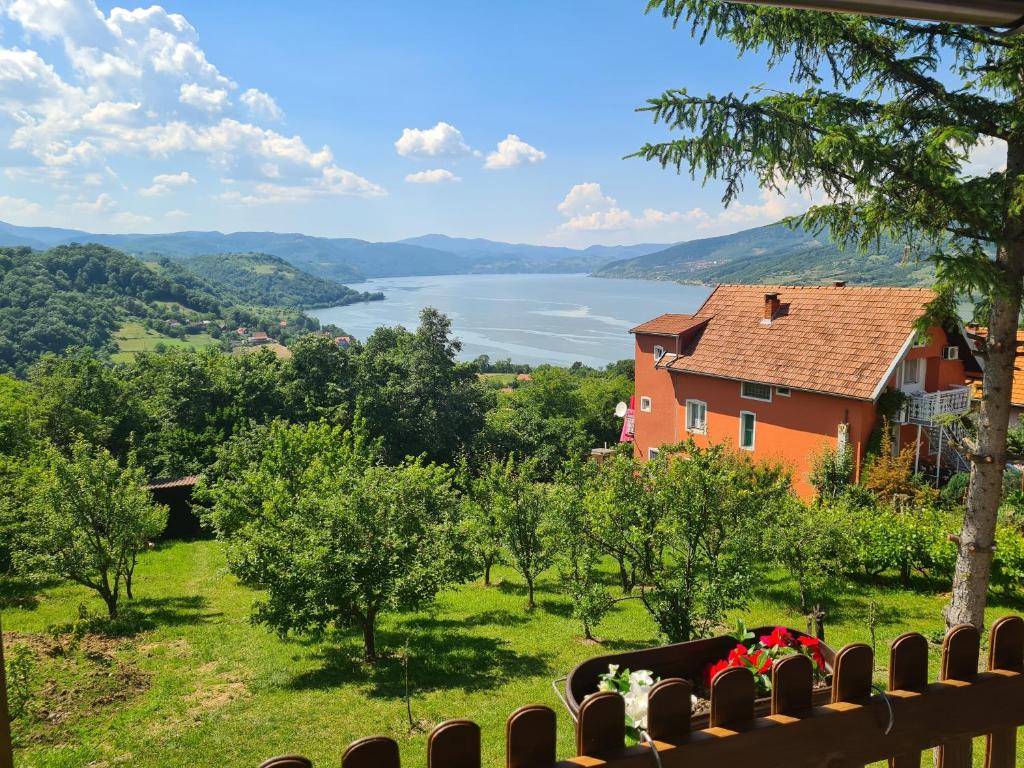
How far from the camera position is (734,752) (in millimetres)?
1607

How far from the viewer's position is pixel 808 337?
20.9 metres

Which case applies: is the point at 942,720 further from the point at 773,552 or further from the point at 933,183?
the point at 773,552

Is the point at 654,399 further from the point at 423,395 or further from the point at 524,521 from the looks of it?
the point at 524,521

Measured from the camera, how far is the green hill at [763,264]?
4442 cm

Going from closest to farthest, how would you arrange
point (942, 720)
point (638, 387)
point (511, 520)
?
1. point (942, 720)
2. point (511, 520)
3. point (638, 387)

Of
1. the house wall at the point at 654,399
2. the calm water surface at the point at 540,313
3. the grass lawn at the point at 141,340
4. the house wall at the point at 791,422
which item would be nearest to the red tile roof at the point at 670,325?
the house wall at the point at 654,399

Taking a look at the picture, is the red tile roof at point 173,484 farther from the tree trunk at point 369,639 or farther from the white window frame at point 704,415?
the white window frame at point 704,415

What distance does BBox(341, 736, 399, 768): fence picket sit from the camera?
131cm

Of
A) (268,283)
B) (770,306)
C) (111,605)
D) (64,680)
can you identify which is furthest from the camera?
(268,283)

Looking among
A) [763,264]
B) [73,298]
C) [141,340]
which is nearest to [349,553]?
[141,340]

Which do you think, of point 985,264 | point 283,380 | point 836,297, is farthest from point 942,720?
point 283,380

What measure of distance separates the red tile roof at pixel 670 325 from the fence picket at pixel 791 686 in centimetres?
2334

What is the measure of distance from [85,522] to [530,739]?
552 inches

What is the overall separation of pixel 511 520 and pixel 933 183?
377 inches
